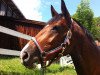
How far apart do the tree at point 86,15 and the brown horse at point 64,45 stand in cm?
3908

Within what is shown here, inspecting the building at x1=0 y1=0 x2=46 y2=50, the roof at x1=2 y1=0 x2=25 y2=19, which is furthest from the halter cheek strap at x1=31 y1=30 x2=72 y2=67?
the roof at x1=2 y1=0 x2=25 y2=19

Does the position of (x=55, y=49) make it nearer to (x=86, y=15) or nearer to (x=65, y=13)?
(x=65, y=13)

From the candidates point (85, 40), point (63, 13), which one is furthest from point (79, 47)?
point (63, 13)

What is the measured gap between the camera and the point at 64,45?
4.93 metres

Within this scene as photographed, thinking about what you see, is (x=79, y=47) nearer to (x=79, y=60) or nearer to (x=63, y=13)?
(x=79, y=60)

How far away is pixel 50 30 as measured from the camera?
482 cm

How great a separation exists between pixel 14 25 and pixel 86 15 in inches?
1132

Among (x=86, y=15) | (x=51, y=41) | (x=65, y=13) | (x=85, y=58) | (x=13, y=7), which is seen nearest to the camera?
(x=51, y=41)

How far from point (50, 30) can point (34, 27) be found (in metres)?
15.1

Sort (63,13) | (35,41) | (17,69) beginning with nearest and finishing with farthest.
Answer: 1. (35,41)
2. (63,13)
3. (17,69)

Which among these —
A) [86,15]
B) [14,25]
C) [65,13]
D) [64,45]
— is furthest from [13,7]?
[86,15]

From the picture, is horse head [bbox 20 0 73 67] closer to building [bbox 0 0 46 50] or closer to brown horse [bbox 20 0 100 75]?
brown horse [bbox 20 0 100 75]

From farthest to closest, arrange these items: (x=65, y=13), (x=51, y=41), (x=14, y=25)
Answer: (x=14, y=25) < (x=65, y=13) < (x=51, y=41)

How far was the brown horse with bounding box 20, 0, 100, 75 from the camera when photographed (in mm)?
4707
